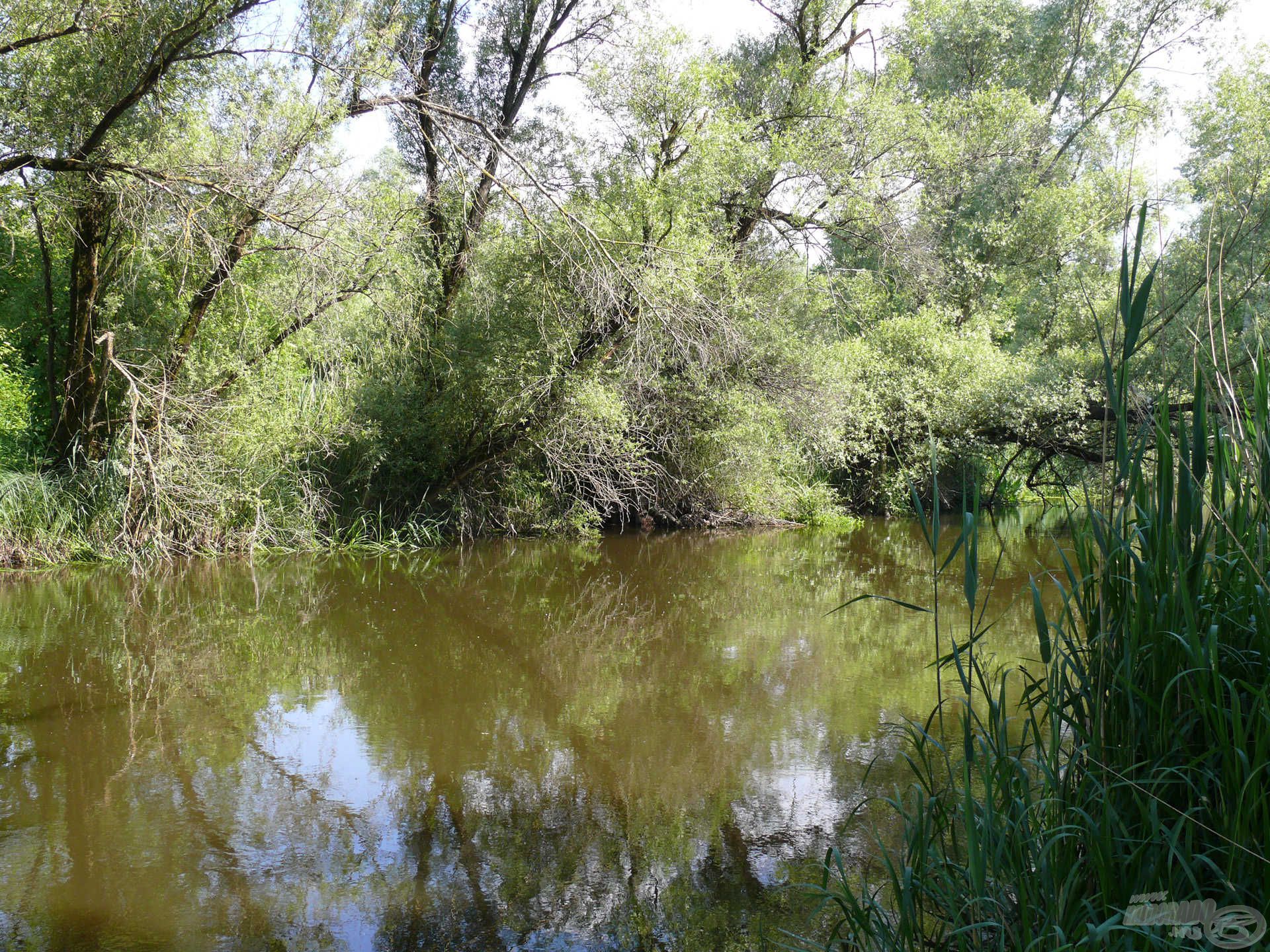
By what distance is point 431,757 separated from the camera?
453 cm

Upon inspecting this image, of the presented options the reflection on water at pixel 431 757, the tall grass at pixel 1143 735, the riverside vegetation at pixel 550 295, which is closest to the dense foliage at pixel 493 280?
the riverside vegetation at pixel 550 295

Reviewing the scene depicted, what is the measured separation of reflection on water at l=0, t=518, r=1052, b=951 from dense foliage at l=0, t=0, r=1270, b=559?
7.06ft

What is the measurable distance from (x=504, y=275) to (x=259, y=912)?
9.26 m

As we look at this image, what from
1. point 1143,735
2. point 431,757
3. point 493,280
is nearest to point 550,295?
point 493,280

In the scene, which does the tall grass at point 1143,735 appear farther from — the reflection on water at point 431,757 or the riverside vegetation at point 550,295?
the reflection on water at point 431,757

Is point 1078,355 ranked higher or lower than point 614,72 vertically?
lower

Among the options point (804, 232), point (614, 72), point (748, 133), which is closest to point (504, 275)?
point (614, 72)

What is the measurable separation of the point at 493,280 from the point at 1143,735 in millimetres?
10116

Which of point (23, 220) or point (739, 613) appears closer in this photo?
point (739, 613)

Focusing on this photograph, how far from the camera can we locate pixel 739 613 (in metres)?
8.03

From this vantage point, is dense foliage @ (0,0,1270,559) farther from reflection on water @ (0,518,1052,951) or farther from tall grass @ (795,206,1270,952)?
tall grass @ (795,206,1270,952)

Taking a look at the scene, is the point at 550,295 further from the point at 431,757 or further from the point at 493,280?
the point at 431,757

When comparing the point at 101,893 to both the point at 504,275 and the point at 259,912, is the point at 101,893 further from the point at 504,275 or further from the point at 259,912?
the point at 504,275

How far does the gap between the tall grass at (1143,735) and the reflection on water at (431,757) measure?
2.25ft
